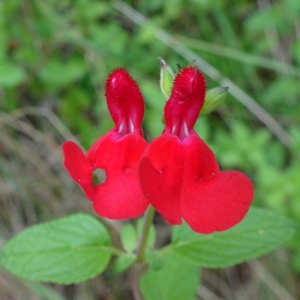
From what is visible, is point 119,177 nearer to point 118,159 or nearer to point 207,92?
point 118,159

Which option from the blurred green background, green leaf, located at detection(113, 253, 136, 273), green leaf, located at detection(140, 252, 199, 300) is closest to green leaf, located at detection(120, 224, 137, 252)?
green leaf, located at detection(113, 253, 136, 273)

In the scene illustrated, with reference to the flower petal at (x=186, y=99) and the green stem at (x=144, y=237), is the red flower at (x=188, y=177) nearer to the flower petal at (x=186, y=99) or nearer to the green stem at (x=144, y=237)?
the flower petal at (x=186, y=99)

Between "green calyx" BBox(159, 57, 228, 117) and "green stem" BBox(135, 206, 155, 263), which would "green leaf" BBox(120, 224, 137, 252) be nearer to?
"green stem" BBox(135, 206, 155, 263)

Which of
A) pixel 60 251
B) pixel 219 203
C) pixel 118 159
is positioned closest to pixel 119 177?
pixel 118 159

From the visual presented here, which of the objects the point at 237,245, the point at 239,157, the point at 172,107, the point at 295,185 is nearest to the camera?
the point at 172,107

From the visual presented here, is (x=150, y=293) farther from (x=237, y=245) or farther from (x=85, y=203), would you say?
(x=85, y=203)

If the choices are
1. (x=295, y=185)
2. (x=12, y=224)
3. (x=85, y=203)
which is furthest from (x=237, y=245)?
(x=12, y=224)

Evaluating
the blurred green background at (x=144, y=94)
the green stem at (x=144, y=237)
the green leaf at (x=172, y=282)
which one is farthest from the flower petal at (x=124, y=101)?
the blurred green background at (x=144, y=94)
